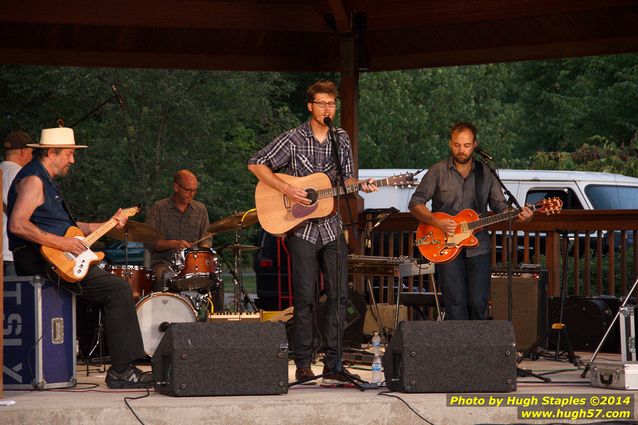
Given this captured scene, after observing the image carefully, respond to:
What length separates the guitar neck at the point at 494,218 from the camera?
842cm

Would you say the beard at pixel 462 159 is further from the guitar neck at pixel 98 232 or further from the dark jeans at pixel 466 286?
the guitar neck at pixel 98 232

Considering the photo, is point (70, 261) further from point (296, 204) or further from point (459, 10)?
point (459, 10)

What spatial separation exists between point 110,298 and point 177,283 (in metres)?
2.53

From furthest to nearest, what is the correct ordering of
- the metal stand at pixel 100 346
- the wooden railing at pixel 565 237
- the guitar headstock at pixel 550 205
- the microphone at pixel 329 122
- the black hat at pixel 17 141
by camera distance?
the wooden railing at pixel 565 237
the metal stand at pixel 100 346
the black hat at pixel 17 141
the guitar headstock at pixel 550 205
the microphone at pixel 329 122

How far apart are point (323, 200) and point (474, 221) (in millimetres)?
1365

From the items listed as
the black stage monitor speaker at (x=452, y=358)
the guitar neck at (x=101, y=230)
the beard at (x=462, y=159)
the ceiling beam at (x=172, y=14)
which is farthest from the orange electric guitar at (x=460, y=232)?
the ceiling beam at (x=172, y=14)

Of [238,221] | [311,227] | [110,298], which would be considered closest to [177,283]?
[238,221]

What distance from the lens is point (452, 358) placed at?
7.24 meters

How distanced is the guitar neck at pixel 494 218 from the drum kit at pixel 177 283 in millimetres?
2569

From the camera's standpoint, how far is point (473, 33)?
1198 cm

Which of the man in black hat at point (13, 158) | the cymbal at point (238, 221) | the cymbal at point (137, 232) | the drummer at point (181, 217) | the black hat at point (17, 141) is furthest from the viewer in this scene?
the drummer at point (181, 217)

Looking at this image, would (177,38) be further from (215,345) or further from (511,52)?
(215,345)

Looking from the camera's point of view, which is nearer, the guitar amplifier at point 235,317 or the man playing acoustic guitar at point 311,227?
the man playing acoustic guitar at point 311,227

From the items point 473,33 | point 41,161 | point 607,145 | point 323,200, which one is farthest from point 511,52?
point 607,145
